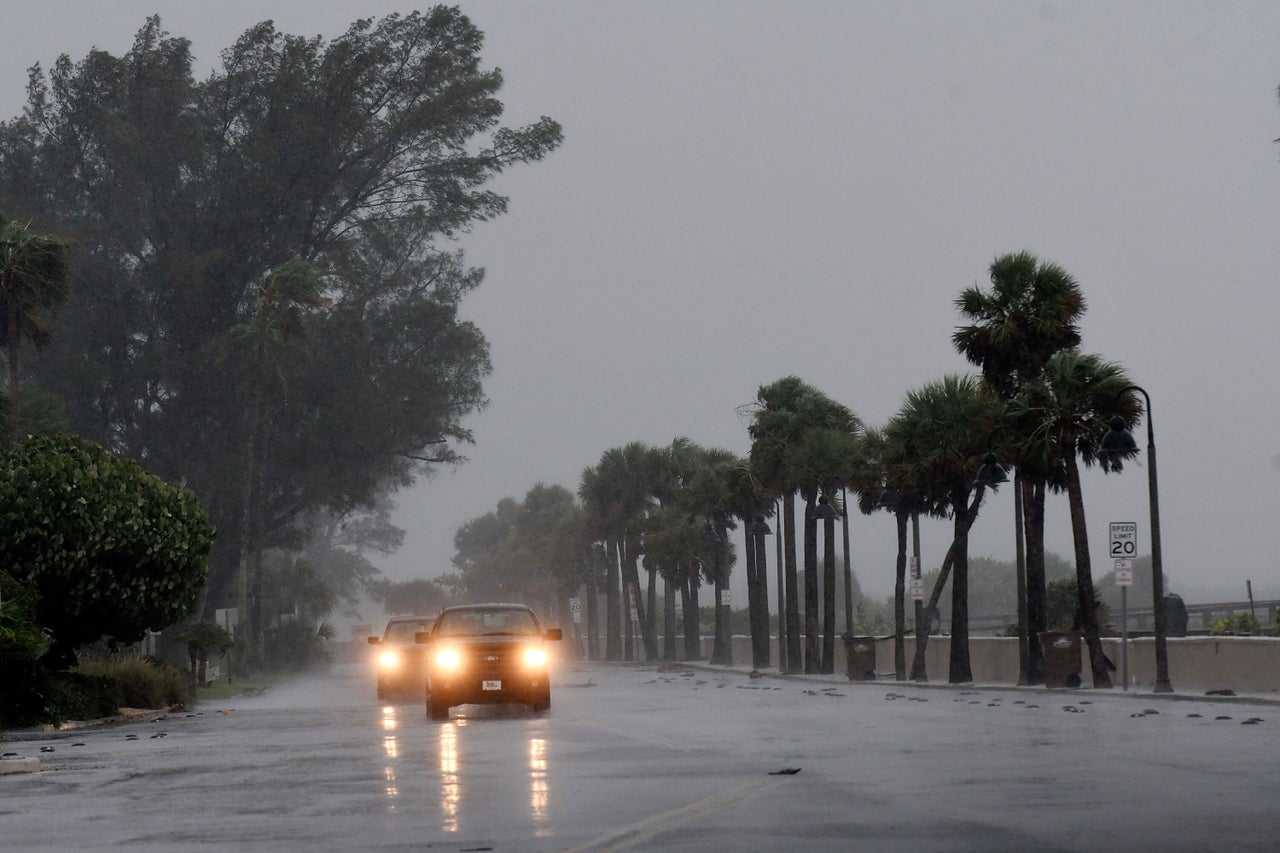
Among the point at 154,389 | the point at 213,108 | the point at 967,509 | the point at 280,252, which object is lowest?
the point at 967,509

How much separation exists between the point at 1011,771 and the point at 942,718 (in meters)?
9.94

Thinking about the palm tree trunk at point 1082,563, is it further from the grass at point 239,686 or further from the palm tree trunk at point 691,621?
the palm tree trunk at point 691,621

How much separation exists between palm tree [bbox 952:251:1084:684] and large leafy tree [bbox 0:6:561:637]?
114 feet

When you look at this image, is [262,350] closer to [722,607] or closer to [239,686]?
[239,686]

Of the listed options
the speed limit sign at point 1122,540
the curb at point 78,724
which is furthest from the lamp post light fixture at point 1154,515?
the curb at point 78,724

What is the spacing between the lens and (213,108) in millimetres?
73875

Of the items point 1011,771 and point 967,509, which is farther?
point 967,509

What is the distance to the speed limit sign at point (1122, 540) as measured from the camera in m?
35.1

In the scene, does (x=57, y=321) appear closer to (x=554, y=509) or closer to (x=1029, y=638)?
→ (x=1029, y=638)

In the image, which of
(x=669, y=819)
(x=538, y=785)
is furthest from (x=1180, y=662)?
(x=669, y=819)

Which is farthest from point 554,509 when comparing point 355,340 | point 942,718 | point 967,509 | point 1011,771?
point 1011,771

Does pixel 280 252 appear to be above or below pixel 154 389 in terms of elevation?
above

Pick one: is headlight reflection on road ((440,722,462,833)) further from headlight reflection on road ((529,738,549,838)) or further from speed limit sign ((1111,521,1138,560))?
speed limit sign ((1111,521,1138,560))

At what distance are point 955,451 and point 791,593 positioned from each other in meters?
19.8
